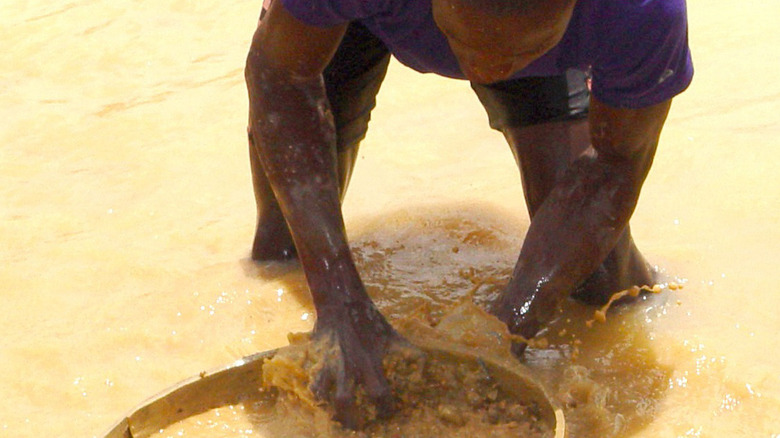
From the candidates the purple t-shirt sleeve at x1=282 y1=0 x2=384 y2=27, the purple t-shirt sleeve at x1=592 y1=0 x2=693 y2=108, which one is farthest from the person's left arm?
the purple t-shirt sleeve at x1=282 y1=0 x2=384 y2=27

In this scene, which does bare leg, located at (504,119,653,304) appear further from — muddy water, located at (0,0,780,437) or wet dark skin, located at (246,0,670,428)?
wet dark skin, located at (246,0,670,428)

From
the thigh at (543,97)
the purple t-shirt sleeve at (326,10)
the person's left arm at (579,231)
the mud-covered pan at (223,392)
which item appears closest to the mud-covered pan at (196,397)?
the mud-covered pan at (223,392)

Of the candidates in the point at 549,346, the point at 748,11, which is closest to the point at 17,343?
the point at 549,346

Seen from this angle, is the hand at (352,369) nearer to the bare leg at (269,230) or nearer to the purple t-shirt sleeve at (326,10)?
the purple t-shirt sleeve at (326,10)

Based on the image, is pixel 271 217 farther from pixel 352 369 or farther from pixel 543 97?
pixel 352 369

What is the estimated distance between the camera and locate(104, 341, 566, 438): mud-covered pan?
2.08 meters

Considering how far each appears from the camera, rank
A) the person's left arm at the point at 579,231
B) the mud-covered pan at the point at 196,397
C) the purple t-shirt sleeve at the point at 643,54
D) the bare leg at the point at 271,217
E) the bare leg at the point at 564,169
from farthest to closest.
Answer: the bare leg at the point at 271,217, the bare leg at the point at 564,169, the person's left arm at the point at 579,231, the mud-covered pan at the point at 196,397, the purple t-shirt sleeve at the point at 643,54

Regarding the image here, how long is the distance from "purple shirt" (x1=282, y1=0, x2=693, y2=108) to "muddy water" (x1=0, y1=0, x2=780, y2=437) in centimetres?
64

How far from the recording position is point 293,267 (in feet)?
9.55

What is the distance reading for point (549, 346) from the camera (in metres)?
2.47

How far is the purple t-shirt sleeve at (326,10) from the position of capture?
83.9 inches

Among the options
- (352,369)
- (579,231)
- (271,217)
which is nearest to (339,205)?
(352,369)

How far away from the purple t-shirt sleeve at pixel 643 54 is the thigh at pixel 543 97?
1.55 feet

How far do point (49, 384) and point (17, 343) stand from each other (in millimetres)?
219
